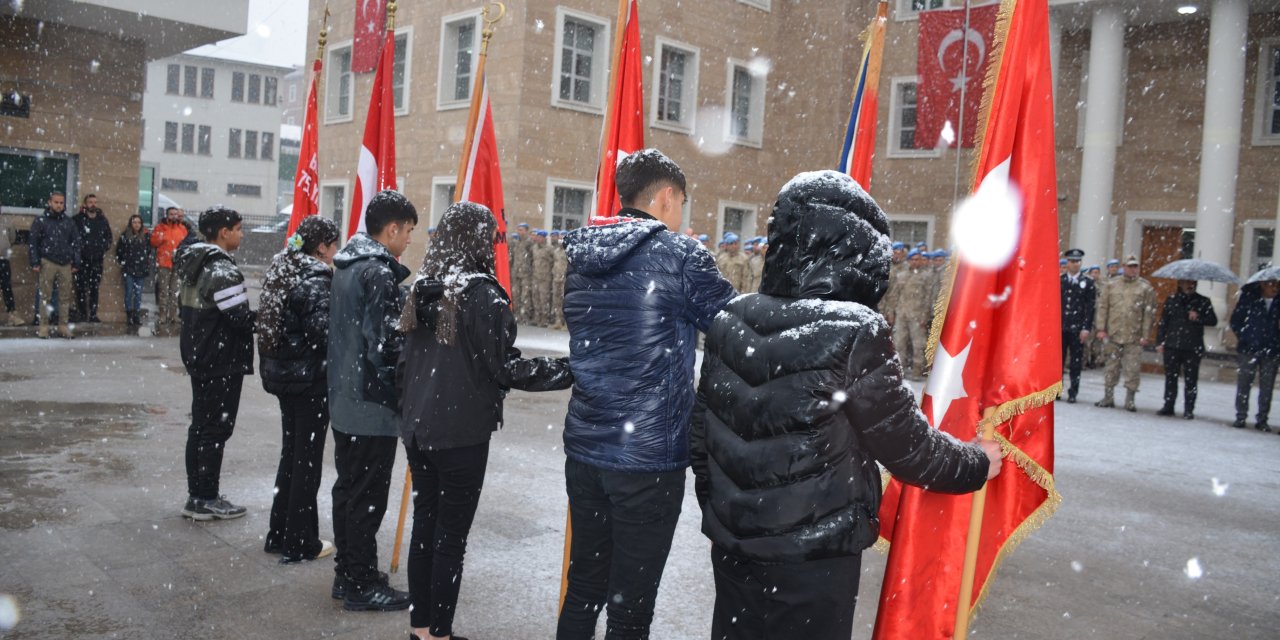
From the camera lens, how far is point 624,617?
3.15 metres

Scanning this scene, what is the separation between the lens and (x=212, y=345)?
572cm

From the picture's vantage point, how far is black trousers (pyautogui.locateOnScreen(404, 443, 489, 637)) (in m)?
3.84

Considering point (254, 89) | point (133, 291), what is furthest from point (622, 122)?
point (254, 89)

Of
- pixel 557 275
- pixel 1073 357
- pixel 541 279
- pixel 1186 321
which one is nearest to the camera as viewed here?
pixel 1186 321

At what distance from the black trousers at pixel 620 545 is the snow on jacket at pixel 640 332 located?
0.24ft

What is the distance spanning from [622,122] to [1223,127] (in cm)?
1791

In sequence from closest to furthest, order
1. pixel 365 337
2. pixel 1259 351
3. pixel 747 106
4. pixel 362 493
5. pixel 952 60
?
pixel 365 337 → pixel 362 493 → pixel 1259 351 → pixel 952 60 → pixel 747 106

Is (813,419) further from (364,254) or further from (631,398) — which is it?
(364,254)

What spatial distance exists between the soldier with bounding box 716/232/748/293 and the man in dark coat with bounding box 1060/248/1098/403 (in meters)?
5.81

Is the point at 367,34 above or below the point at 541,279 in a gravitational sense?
above

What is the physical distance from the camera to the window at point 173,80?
5972 cm

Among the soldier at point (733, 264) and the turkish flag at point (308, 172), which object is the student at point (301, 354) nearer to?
the turkish flag at point (308, 172)

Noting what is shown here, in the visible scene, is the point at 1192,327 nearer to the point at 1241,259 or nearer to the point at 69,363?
the point at 1241,259

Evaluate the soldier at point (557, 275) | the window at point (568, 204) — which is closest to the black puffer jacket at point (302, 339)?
the soldier at point (557, 275)
